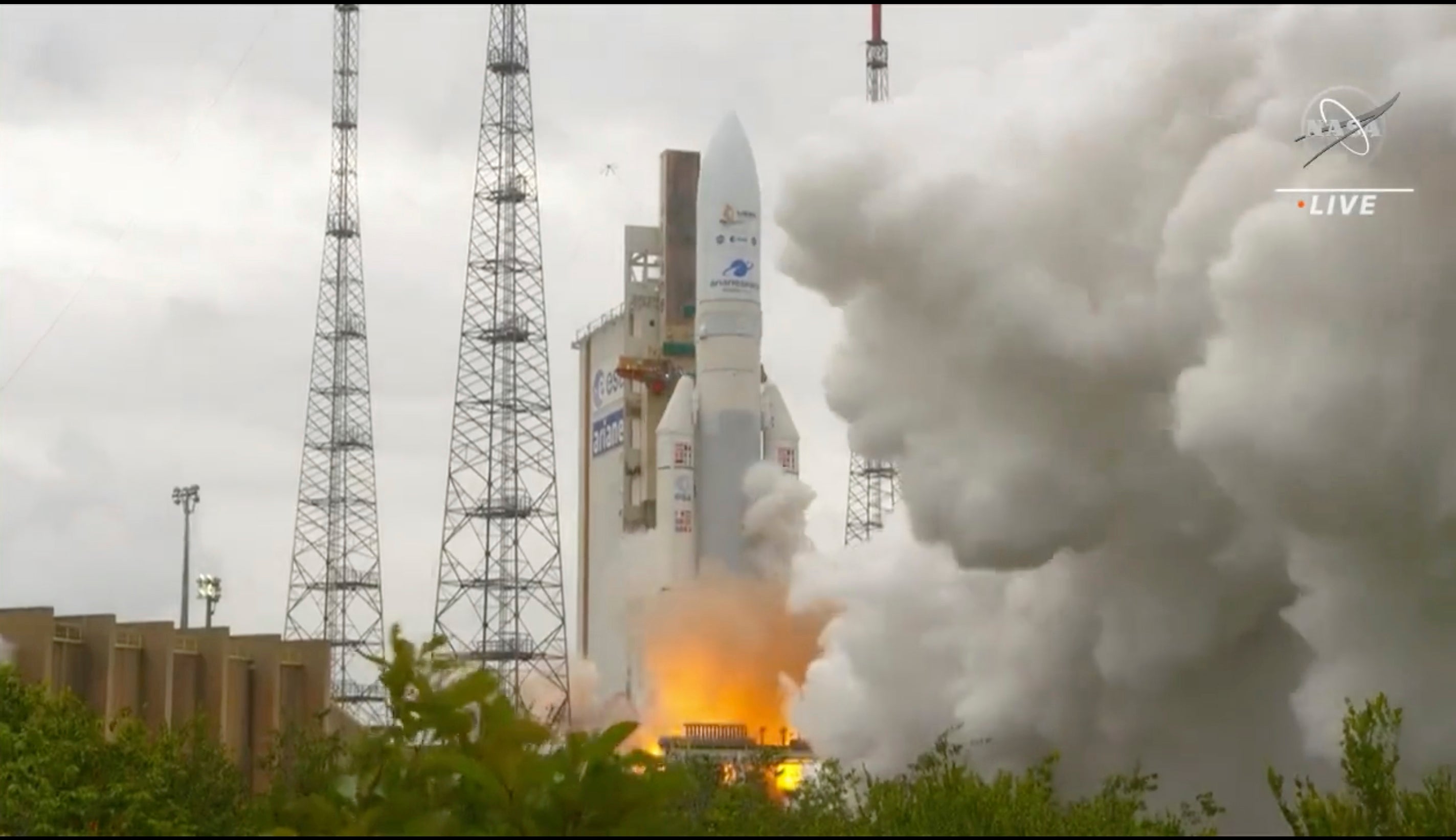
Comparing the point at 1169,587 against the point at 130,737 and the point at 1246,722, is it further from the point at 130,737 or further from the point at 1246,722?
the point at 130,737

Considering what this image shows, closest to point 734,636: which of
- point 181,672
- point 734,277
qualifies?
point 734,277

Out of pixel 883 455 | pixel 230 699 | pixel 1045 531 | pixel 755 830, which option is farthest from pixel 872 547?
pixel 755 830

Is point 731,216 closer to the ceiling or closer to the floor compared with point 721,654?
closer to the ceiling

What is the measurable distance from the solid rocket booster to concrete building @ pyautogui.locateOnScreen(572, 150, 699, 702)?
13.1 ft

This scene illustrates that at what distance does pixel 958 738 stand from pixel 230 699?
59.8ft

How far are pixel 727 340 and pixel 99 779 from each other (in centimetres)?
2314

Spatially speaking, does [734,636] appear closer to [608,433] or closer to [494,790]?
[608,433]

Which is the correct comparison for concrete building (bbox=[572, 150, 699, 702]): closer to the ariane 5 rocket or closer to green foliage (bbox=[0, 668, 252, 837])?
the ariane 5 rocket

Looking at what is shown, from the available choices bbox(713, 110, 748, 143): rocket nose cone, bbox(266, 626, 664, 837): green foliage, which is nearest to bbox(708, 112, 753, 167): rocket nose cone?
bbox(713, 110, 748, 143): rocket nose cone

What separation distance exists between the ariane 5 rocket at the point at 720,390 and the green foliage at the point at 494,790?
1222cm

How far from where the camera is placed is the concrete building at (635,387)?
62281 mm

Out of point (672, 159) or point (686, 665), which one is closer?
point (686, 665)

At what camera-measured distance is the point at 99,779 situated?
34125mm

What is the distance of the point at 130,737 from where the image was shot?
34.4 meters
